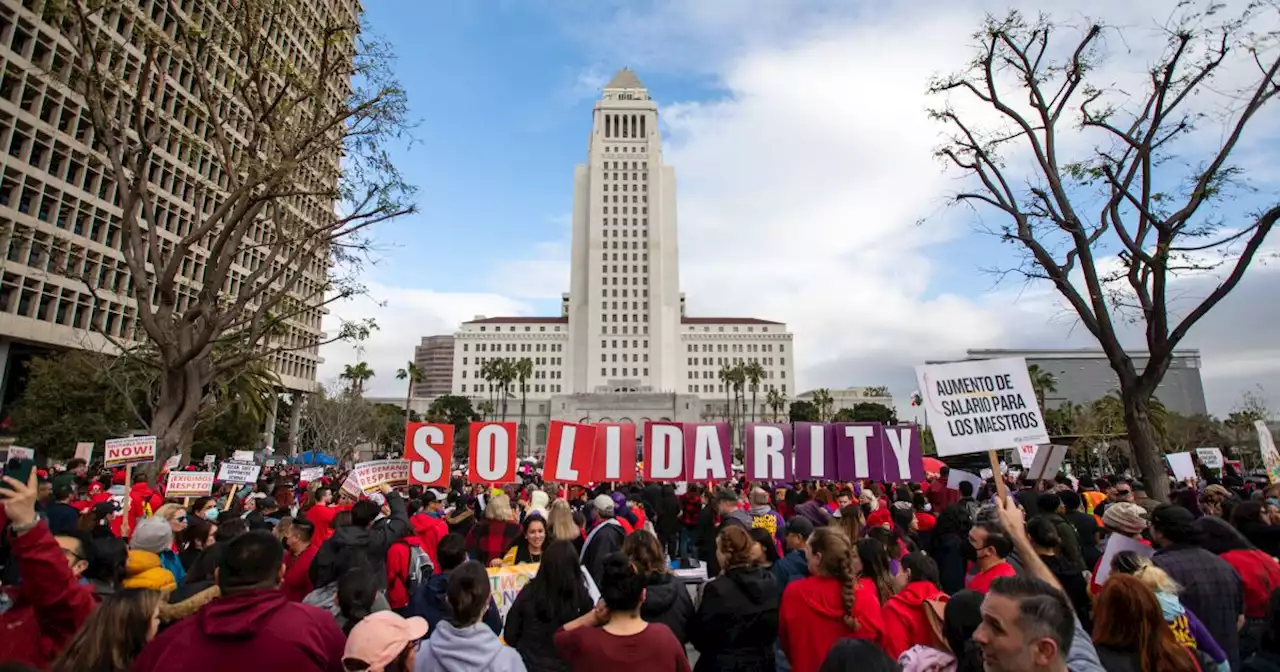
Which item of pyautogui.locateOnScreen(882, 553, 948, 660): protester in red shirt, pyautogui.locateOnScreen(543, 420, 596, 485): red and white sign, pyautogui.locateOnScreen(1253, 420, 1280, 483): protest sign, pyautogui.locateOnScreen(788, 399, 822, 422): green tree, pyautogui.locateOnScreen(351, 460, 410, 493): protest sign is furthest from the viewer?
pyautogui.locateOnScreen(788, 399, 822, 422): green tree

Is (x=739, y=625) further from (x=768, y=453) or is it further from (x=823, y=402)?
(x=823, y=402)

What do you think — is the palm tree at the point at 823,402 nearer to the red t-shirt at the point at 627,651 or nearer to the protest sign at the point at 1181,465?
the protest sign at the point at 1181,465

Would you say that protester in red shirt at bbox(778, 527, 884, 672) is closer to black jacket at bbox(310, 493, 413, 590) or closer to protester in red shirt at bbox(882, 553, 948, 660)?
protester in red shirt at bbox(882, 553, 948, 660)

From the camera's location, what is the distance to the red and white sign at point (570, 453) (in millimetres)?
10484

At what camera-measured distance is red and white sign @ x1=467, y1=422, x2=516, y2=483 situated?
10.1 meters

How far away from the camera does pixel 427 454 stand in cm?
Result: 973

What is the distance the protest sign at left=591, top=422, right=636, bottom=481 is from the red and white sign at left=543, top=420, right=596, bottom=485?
0.53m

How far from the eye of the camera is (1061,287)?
14.7 meters

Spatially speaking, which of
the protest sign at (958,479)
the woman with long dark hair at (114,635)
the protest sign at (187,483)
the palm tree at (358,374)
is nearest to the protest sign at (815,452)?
the protest sign at (958,479)

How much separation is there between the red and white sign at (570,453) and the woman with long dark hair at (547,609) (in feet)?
21.1

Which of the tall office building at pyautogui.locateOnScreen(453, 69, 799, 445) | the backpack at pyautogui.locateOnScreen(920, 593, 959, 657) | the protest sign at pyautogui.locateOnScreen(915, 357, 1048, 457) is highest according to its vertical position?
the tall office building at pyautogui.locateOnScreen(453, 69, 799, 445)

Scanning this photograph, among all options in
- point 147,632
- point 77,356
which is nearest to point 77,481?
point 147,632

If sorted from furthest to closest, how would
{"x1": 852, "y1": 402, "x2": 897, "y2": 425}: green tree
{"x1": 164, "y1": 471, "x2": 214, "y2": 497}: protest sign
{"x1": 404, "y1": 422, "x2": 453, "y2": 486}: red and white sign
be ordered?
{"x1": 852, "y1": 402, "x2": 897, "y2": 425}: green tree < {"x1": 164, "y1": 471, "x2": 214, "y2": 497}: protest sign < {"x1": 404, "y1": 422, "x2": 453, "y2": 486}: red and white sign

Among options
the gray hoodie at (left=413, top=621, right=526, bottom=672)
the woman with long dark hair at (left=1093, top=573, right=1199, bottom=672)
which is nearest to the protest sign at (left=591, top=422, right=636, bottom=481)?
the gray hoodie at (left=413, top=621, right=526, bottom=672)
